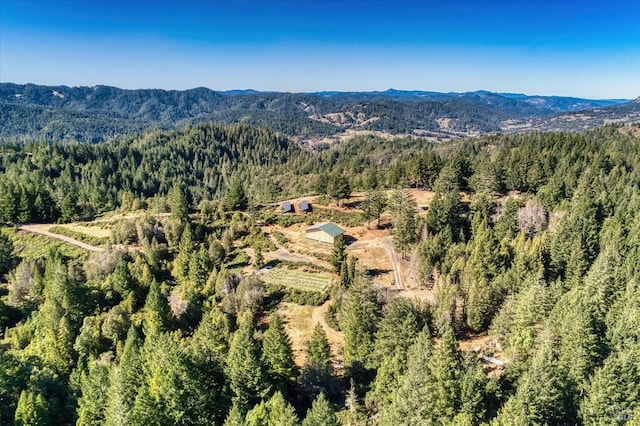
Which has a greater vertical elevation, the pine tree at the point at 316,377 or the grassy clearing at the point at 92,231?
the grassy clearing at the point at 92,231

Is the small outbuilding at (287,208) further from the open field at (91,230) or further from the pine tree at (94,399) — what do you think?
the pine tree at (94,399)

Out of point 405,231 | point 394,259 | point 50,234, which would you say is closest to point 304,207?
point 394,259

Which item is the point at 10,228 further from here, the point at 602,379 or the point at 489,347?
the point at 602,379

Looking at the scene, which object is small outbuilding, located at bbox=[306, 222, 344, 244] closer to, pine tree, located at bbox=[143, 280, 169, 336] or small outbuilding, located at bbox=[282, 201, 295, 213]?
small outbuilding, located at bbox=[282, 201, 295, 213]

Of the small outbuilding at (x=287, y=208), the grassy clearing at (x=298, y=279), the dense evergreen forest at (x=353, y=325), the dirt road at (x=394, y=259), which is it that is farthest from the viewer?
the small outbuilding at (x=287, y=208)

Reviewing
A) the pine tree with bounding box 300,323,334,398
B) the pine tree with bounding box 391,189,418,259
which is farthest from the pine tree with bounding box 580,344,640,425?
the pine tree with bounding box 391,189,418,259

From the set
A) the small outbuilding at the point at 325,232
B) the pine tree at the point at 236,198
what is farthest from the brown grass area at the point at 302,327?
the pine tree at the point at 236,198

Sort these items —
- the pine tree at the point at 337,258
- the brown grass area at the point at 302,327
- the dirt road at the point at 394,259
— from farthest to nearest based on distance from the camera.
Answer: the pine tree at the point at 337,258
the dirt road at the point at 394,259
the brown grass area at the point at 302,327
